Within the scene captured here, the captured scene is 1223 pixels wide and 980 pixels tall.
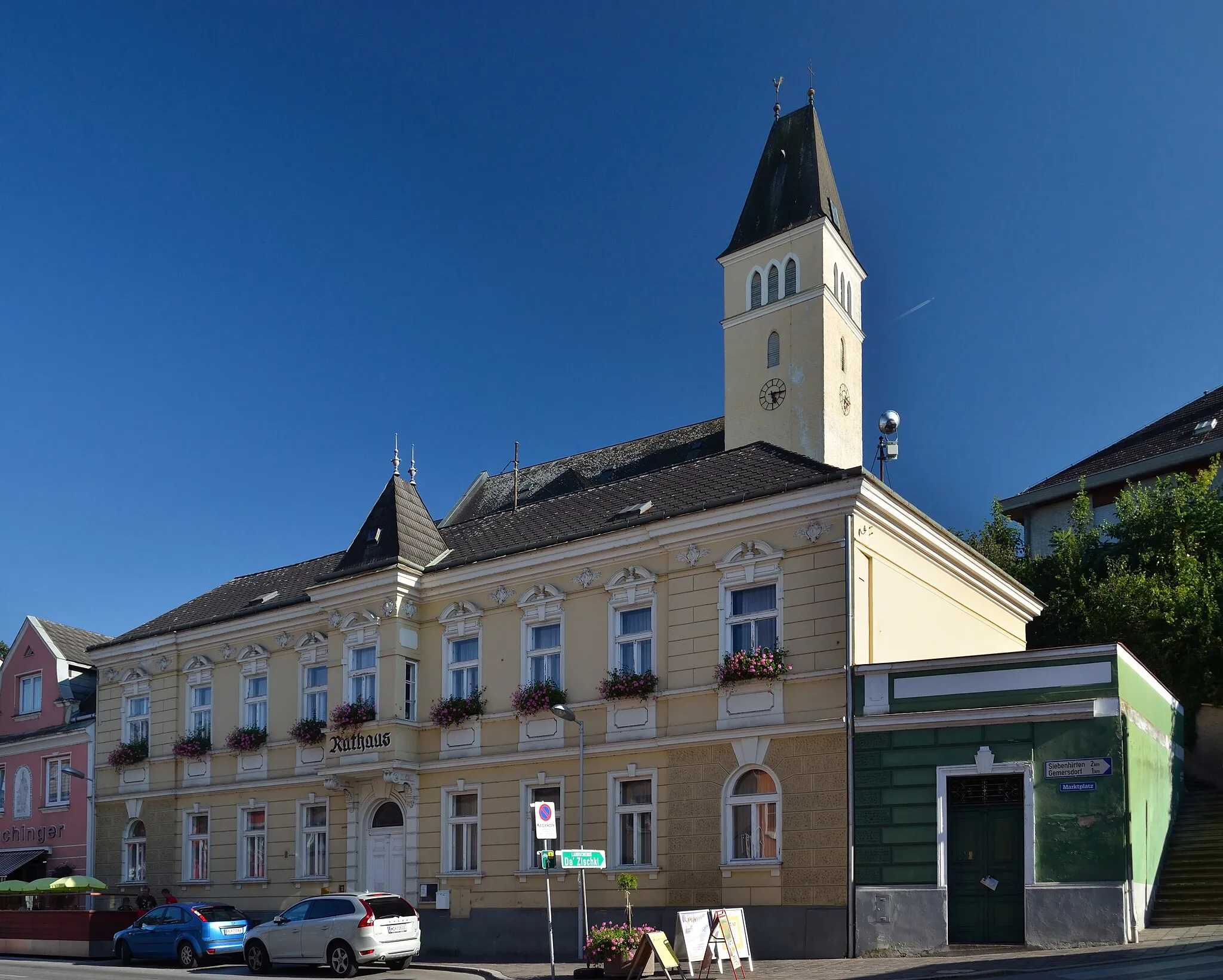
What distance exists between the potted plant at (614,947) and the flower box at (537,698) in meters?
6.69

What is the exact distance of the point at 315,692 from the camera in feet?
103

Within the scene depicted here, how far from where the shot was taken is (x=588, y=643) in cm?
2644

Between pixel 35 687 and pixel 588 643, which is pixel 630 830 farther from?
pixel 35 687

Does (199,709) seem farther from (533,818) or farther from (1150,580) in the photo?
(1150,580)

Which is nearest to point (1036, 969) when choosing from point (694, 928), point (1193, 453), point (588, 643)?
point (694, 928)

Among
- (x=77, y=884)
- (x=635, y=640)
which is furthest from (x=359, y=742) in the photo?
(x=77, y=884)

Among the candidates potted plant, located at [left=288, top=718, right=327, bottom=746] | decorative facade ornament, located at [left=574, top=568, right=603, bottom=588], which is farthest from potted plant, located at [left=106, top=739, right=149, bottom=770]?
decorative facade ornament, located at [left=574, top=568, right=603, bottom=588]

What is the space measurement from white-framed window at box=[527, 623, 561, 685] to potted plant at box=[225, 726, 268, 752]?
8594 mm

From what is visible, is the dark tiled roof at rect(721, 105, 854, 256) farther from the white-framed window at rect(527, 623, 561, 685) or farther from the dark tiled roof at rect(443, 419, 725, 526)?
the white-framed window at rect(527, 623, 561, 685)

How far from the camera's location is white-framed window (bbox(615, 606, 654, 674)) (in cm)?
2556

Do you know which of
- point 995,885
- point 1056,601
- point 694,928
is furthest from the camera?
point 1056,601

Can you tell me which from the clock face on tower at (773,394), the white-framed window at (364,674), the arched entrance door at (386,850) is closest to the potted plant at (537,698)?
the white-framed window at (364,674)

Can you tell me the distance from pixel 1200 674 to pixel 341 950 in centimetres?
2261

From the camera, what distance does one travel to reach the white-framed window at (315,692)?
31.3 metres
